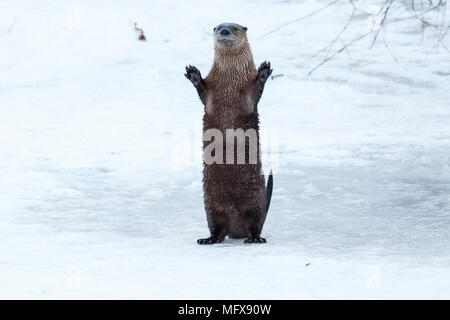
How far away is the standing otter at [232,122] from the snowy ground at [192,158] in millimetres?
245

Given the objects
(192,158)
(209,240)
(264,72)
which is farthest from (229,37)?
(192,158)

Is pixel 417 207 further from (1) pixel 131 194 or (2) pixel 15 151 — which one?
(2) pixel 15 151

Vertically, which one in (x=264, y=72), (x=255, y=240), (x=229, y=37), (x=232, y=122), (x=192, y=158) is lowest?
(x=255, y=240)

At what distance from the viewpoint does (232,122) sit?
20.1 feet

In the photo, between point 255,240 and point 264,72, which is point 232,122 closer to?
point 264,72

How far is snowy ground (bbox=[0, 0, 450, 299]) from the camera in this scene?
517 cm

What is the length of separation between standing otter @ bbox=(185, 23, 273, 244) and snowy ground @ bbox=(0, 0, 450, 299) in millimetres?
245

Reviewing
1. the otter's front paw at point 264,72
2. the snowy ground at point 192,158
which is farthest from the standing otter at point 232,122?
the snowy ground at point 192,158

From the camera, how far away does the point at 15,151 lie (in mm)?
8984

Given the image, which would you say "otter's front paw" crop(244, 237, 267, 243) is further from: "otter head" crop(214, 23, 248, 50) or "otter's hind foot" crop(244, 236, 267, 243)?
"otter head" crop(214, 23, 248, 50)

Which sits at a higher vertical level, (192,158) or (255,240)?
(192,158)

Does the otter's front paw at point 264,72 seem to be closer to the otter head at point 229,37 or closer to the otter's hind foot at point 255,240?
the otter head at point 229,37

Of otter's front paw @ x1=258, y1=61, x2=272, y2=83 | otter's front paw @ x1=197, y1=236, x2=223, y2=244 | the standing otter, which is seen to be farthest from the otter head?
otter's front paw @ x1=197, y1=236, x2=223, y2=244

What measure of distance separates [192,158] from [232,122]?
9.73ft
